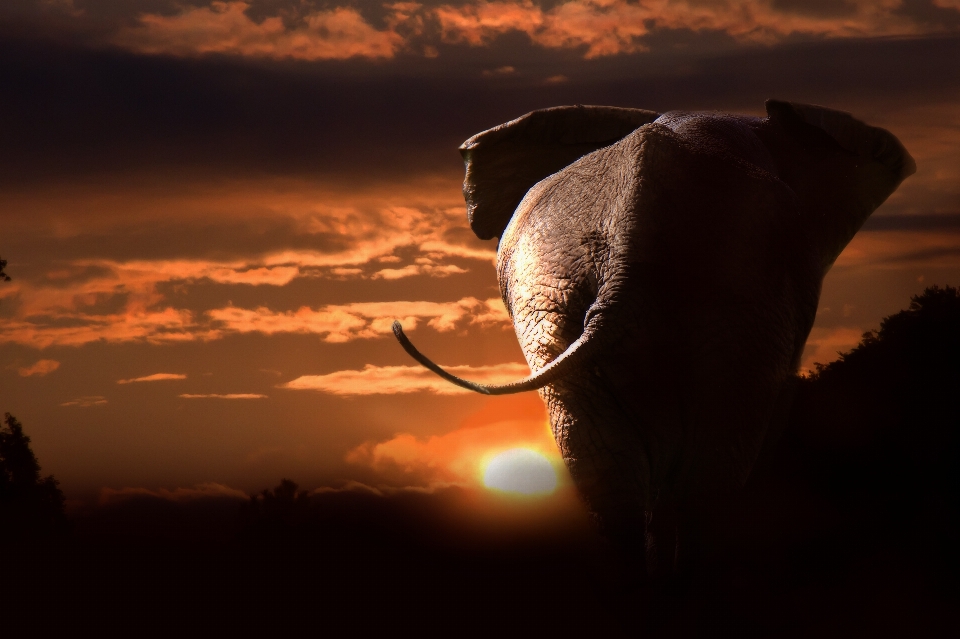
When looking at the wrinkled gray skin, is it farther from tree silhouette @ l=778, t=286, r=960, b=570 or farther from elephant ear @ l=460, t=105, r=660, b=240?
tree silhouette @ l=778, t=286, r=960, b=570

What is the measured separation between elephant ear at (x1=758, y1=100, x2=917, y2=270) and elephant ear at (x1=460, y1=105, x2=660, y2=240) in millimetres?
613

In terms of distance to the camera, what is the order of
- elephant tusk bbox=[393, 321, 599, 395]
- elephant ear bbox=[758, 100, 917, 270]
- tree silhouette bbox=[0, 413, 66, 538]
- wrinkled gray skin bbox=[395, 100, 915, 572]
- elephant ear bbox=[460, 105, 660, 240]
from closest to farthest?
elephant tusk bbox=[393, 321, 599, 395]
wrinkled gray skin bbox=[395, 100, 915, 572]
elephant ear bbox=[758, 100, 917, 270]
elephant ear bbox=[460, 105, 660, 240]
tree silhouette bbox=[0, 413, 66, 538]

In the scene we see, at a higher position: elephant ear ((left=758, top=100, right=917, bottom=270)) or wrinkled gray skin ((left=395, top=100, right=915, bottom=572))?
elephant ear ((left=758, top=100, right=917, bottom=270))

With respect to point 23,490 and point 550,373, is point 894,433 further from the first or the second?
point 23,490

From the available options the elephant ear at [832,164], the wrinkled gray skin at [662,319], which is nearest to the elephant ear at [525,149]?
the elephant ear at [832,164]

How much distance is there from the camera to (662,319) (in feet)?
11.9

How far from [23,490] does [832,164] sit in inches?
207

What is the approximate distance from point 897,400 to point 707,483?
4.30 m

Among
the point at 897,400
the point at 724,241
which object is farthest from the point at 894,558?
the point at 724,241

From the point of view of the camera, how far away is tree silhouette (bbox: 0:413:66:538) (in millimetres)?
6730

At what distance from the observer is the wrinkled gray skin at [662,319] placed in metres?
3.61

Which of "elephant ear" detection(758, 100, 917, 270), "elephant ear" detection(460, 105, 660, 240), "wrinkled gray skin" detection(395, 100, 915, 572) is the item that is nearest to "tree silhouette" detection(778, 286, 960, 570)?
"elephant ear" detection(758, 100, 917, 270)

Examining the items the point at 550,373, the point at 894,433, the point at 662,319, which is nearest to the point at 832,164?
the point at 662,319

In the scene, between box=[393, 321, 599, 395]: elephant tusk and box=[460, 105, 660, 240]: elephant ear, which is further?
box=[460, 105, 660, 240]: elephant ear
